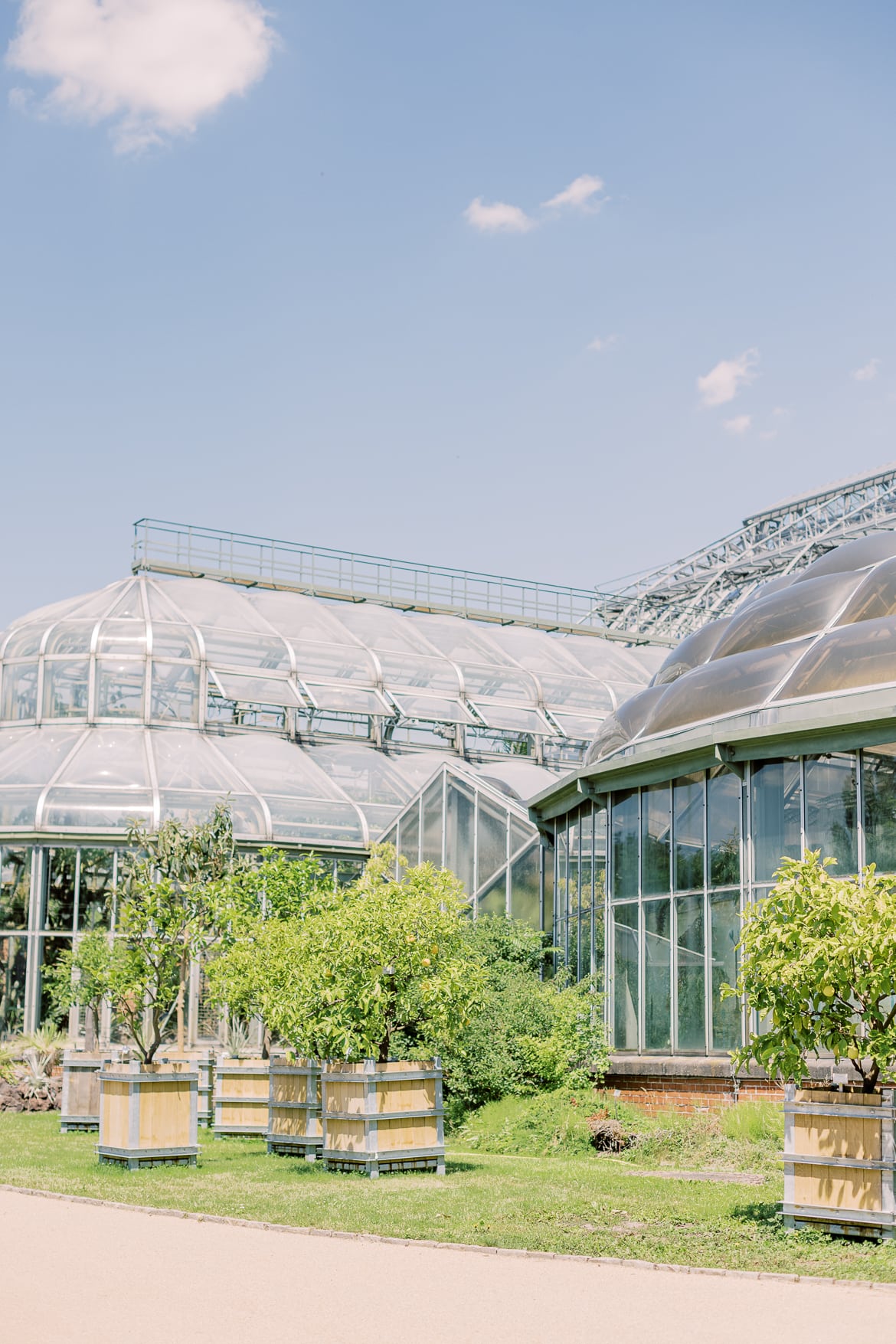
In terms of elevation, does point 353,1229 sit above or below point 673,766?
below

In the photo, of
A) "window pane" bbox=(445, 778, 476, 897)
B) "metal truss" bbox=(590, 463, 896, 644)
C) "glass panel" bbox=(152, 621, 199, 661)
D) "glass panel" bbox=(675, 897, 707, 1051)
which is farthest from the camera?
"metal truss" bbox=(590, 463, 896, 644)

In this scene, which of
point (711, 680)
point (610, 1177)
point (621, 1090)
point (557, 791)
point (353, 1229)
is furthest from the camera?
point (557, 791)

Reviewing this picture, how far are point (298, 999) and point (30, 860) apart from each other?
17.3 metres

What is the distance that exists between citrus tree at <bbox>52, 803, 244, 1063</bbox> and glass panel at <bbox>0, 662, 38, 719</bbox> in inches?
368

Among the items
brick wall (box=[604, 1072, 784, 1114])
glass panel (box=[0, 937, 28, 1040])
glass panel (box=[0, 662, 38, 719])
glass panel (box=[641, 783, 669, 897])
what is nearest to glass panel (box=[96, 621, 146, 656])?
glass panel (box=[0, 662, 38, 719])

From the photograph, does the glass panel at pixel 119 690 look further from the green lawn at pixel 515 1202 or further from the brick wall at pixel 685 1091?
the green lawn at pixel 515 1202

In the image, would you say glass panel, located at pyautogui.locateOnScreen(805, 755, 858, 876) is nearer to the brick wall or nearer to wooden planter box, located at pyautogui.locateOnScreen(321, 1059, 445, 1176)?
the brick wall

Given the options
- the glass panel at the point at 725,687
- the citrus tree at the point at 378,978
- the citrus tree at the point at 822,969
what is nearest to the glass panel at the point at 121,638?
the glass panel at the point at 725,687

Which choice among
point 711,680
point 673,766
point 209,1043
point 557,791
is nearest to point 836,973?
point 673,766

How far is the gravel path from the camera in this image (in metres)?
8.15

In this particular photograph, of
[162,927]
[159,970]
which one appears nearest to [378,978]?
[159,970]

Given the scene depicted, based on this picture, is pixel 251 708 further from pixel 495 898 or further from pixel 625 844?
pixel 625 844

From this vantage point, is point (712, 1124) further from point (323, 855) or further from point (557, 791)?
point (323, 855)

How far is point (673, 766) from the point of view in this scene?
21.3 metres
